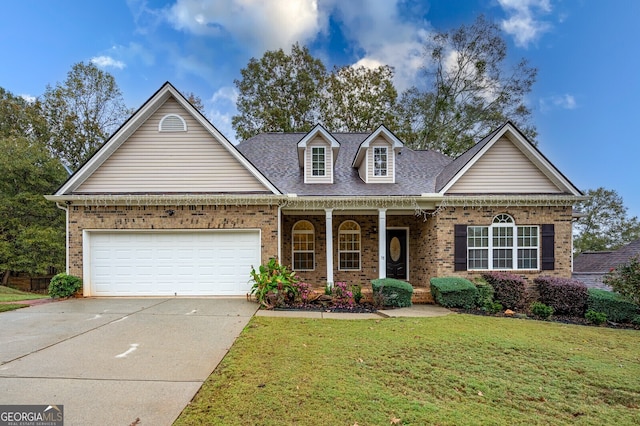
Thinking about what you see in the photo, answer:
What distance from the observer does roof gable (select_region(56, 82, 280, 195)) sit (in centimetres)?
1002

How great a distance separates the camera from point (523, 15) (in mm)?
16344

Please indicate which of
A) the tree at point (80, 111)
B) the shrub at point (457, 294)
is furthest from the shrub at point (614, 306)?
the tree at point (80, 111)

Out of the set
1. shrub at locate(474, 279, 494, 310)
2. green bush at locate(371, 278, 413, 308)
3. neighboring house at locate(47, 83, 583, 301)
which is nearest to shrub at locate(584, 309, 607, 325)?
neighboring house at locate(47, 83, 583, 301)

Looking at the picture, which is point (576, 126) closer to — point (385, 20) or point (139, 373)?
point (385, 20)

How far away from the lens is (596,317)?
28.3 feet

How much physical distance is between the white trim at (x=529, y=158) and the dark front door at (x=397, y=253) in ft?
9.96

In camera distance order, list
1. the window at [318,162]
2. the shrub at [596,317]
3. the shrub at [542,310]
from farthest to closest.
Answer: the window at [318,162] → the shrub at [542,310] → the shrub at [596,317]

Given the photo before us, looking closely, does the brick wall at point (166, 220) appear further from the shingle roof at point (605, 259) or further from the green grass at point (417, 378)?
the shingle roof at point (605, 259)

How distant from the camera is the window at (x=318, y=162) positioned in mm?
11578

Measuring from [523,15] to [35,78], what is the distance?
2949 cm

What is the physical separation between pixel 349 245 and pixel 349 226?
0.78m

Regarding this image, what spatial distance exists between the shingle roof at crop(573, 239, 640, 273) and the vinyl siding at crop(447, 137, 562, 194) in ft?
27.0

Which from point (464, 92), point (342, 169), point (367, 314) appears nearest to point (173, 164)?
point (342, 169)

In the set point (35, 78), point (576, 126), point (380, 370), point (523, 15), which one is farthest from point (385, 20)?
point (35, 78)
